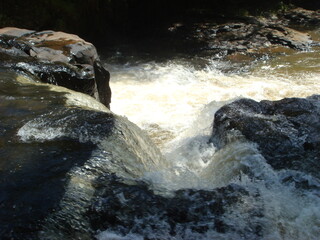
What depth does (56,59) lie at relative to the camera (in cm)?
500

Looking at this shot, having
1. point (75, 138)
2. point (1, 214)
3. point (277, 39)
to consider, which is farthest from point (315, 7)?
point (1, 214)

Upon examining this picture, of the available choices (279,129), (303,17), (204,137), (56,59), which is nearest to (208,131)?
(204,137)

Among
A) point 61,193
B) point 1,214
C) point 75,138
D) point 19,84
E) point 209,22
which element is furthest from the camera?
point 209,22

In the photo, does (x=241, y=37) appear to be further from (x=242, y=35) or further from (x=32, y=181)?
(x=32, y=181)

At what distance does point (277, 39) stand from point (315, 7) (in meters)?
5.47

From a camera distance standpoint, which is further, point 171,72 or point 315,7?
point 315,7

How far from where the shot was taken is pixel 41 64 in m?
4.88

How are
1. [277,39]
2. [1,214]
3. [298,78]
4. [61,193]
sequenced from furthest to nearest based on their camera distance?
[277,39]
[298,78]
[61,193]
[1,214]

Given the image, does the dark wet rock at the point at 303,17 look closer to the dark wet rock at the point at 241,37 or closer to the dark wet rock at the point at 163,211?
the dark wet rock at the point at 241,37

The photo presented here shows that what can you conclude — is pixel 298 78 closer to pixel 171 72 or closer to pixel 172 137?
pixel 171 72

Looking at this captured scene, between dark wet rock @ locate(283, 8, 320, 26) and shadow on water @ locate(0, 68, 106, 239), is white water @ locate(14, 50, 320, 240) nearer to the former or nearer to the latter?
shadow on water @ locate(0, 68, 106, 239)

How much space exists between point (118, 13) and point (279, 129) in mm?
8877

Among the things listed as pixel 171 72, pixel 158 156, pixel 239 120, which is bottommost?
pixel 171 72

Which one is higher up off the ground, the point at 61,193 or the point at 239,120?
the point at 61,193
